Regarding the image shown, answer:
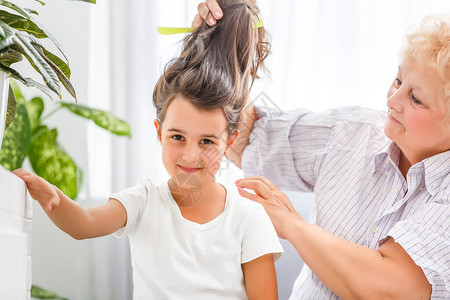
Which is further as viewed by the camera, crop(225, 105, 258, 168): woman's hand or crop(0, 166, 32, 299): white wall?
crop(225, 105, 258, 168): woman's hand

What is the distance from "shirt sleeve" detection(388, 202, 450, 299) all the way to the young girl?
320 mm

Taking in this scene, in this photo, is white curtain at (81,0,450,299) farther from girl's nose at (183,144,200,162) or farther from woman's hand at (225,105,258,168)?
girl's nose at (183,144,200,162)

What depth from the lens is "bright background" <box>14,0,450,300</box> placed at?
2.05 metres

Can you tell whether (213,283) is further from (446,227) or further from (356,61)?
(356,61)

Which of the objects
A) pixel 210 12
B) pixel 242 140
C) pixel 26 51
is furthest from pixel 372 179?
pixel 26 51

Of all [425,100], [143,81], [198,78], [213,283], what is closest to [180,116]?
[198,78]

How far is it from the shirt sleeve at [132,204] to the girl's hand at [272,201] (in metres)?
0.28

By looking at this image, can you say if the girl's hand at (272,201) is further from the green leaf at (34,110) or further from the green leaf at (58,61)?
the green leaf at (34,110)

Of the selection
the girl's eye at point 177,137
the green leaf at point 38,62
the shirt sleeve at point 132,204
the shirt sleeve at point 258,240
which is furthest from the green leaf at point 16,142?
the green leaf at point 38,62

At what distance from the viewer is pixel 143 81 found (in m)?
2.36

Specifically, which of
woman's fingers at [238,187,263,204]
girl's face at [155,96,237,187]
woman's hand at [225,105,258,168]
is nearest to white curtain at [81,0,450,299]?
woman's hand at [225,105,258,168]

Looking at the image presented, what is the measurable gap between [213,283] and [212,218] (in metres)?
0.17

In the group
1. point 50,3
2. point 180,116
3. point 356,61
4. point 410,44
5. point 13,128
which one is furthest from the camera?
point 50,3

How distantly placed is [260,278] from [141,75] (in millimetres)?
1317
